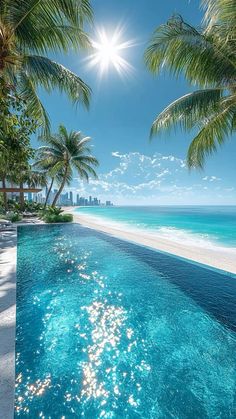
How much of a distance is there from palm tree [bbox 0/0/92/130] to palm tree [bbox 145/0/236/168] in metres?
2.13

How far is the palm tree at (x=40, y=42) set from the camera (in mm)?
3983

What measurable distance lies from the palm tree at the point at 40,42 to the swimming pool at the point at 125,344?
4.36 meters

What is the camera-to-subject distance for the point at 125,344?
9.64 feet

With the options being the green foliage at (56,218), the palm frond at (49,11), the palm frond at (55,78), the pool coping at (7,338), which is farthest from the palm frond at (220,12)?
the green foliage at (56,218)

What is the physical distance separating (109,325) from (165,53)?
22.3 ft

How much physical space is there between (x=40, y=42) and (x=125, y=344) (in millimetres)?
7060

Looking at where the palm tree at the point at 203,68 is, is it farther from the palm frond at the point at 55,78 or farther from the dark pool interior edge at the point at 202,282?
the dark pool interior edge at the point at 202,282

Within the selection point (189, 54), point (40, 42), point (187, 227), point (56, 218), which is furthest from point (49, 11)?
point (187, 227)

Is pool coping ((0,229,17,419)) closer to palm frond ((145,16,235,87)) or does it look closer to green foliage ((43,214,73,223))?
palm frond ((145,16,235,87))

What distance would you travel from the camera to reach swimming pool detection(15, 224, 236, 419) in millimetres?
2066

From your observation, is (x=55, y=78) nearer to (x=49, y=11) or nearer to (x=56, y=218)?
(x=49, y=11)

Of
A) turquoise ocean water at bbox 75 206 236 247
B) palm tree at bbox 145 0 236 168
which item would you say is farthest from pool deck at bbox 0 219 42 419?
turquoise ocean water at bbox 75 206 236 247

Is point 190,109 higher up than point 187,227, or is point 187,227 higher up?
point 190,109

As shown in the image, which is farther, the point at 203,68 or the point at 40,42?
the point at 203,68
